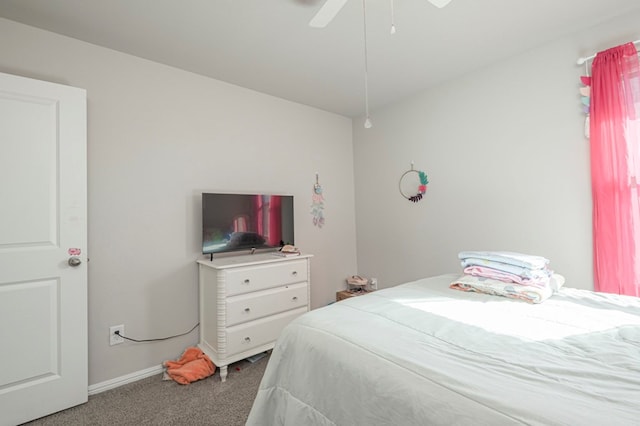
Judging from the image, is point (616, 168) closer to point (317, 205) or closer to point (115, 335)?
point (317, 205)

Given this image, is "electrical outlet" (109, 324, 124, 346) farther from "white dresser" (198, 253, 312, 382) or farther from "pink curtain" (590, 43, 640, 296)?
"pink curtain" (590, 43, 640, 296)

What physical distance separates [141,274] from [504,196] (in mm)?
3033

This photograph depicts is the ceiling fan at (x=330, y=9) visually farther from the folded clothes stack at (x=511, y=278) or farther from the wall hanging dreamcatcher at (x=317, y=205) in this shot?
the wall hanging dreamcatcher at (x=317, y=205)

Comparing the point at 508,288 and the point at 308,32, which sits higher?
the point at 308,32

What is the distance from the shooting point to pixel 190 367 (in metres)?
2.19

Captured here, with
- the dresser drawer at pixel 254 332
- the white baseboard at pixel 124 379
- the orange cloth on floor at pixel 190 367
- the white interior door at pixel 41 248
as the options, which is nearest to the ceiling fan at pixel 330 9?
the white interior door at pixel 41 248

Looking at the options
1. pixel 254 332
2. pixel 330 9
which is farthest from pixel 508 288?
pixel 254 332

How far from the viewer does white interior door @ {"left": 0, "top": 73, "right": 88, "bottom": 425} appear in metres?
1.70

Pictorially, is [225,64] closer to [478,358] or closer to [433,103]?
[433,103]

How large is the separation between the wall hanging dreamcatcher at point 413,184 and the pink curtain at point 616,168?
4.27 ft

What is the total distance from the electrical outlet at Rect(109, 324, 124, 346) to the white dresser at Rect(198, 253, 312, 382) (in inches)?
22.3

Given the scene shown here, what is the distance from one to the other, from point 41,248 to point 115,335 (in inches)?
31.2

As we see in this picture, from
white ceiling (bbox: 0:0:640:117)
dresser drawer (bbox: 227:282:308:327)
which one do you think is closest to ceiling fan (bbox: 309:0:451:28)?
white ceiling (bbox: 0:0:640:117)

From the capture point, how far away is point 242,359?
2385mm
